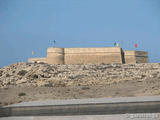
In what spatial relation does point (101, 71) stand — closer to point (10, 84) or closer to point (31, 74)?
point (31, 74)

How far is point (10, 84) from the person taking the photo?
77.6ft

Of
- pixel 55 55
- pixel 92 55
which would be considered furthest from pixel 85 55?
pixel 55 55

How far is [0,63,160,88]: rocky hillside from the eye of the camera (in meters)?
24.5

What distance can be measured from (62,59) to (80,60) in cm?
294

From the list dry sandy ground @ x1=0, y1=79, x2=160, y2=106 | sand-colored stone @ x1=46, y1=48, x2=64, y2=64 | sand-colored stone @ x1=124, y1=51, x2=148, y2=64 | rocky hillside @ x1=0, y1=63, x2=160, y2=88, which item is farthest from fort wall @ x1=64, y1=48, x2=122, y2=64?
dry sandy ground @ x1=0, y1=79, x2=160, y2=106

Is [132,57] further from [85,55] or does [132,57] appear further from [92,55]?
[85,55]

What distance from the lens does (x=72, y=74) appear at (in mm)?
27219

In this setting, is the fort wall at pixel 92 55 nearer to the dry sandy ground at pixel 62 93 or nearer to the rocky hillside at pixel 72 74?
the rocky hillside at pixel 72 74

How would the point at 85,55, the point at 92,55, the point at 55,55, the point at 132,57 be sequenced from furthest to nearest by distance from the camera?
the point at 132,57 < the point at 92,55 < the point at 85,55 < the point at 55,55

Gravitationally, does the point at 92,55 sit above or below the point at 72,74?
above

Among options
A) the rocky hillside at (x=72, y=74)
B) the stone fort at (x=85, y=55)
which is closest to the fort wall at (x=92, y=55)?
the stone fort at (x=85, y=55)

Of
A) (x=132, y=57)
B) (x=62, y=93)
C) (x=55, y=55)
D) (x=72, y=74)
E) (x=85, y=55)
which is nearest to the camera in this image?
(x=62, y=93)

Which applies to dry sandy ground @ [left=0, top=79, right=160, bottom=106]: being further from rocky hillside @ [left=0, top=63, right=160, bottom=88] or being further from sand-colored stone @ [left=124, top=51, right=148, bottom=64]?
sand-colored stone @ [left=124, top=51, right=148, bottom=64]

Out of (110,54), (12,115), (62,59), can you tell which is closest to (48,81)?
(62,59)
